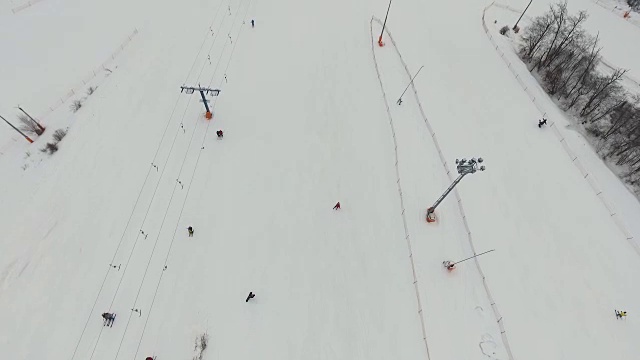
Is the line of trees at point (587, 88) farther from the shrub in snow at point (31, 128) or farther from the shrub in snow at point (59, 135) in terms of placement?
the shrub in snow at point (31, 128)

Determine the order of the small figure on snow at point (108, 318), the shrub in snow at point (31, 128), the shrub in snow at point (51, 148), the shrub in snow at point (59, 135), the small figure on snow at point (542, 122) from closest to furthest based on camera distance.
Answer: the small figure on snow at point (108, 318) < the shrub in snow at point (51, 148) < the small figure on snow at point (542, 122) < the shrub in snow at point (59, 135) < the shrub in snow at point (31, 128)

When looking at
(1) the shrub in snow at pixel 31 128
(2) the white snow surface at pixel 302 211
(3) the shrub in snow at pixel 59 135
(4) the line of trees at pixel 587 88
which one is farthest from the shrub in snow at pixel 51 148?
(4) the line of trees at pixel 587 88

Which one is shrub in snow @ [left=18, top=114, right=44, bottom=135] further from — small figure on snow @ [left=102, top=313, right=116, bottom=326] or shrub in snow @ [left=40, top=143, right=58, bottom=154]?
small figure on snow @ [left=102, top=313, right=116, bottom=326]

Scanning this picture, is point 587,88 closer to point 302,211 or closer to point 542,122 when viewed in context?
point 542,122

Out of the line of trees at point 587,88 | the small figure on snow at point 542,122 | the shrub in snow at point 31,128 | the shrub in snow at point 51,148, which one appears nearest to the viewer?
the line of trees at point 587,88

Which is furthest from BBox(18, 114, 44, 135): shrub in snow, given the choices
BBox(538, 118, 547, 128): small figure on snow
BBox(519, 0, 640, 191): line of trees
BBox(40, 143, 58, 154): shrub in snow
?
BBox(519, 0, 640, 191): line of trees

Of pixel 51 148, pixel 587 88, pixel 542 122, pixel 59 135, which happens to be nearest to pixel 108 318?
pixel 51 148
